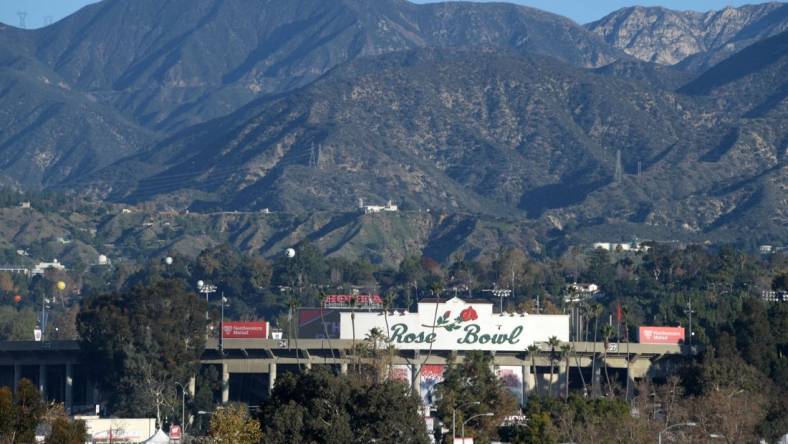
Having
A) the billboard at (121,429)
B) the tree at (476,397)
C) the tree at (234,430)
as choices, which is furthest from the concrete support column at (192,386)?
the tree at (234,430)

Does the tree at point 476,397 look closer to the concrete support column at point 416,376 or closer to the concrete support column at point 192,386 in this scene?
the concrete support column at point 416,376

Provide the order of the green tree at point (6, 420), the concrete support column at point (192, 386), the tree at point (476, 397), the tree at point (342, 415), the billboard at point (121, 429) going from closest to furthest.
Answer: the green tree at point (6, 420), the tree at point (342, 415), the tree at point (476, 397), the billboard at point (121, 429), the concrete support column at point (192, 386)

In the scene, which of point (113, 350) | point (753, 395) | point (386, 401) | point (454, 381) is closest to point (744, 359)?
point (753, 395)

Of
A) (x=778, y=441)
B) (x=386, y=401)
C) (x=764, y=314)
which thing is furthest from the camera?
(x=764, y=314)

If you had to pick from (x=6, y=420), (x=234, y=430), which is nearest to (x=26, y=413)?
(x=6, y=420)

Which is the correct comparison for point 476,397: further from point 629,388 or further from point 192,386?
point 192,386

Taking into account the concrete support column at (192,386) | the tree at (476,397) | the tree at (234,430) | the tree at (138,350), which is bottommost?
the tree at (234,430)

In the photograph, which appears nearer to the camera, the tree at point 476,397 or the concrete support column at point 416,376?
the tree at point 476,397

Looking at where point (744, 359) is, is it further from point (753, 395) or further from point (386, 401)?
point (386, 401)
